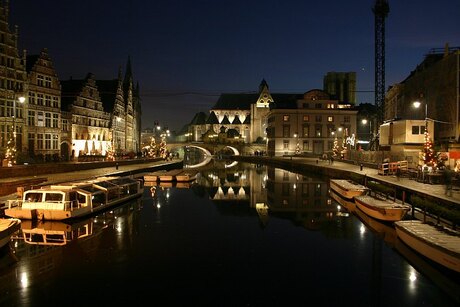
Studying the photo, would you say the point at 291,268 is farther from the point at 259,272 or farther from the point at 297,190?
the point at 297,190

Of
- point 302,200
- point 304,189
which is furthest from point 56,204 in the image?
point 304,189

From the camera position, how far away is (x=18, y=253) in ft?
52.6

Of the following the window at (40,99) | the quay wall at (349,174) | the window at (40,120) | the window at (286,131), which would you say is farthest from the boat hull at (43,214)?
the window at (286,131)

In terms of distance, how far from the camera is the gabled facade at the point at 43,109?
4709cm

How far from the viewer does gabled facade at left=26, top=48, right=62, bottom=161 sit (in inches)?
1854

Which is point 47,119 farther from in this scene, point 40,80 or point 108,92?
point 108,92

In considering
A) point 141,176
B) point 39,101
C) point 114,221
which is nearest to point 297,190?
point 141,176

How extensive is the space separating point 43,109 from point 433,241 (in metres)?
45.9

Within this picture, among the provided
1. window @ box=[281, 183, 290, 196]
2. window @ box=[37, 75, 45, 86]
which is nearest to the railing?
window @ box=[281, 183, 290, 196]

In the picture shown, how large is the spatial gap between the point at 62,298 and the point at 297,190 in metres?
29.7

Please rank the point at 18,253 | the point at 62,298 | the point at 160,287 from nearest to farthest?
the point at 62,298
the point at 160,287
the point at 18,253

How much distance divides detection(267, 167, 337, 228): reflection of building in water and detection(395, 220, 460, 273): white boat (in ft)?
21.3

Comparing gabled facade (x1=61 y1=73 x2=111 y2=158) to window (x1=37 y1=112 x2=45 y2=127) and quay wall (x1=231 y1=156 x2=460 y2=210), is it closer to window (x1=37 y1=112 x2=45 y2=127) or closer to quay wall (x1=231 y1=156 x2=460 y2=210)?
window (x1=37 y1=112 x2=45 y2=127)

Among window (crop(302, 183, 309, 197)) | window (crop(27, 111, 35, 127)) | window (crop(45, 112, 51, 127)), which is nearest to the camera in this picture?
window (crop(302, 183, 309, 197))
